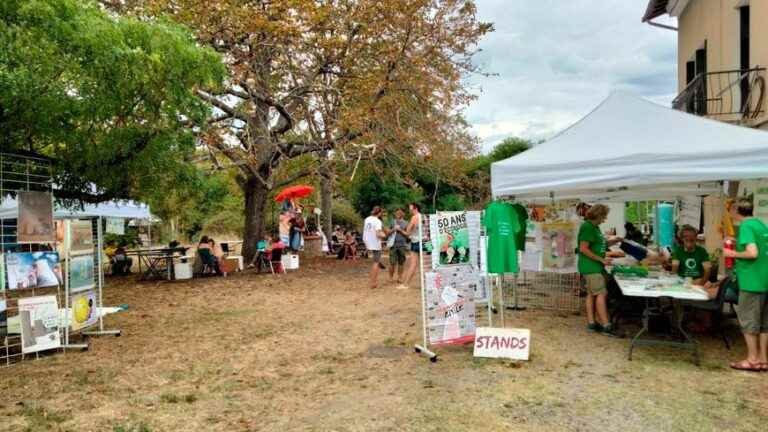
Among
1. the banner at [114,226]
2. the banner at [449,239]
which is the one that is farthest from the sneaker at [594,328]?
the banner at [114,226]

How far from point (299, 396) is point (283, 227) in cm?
1227

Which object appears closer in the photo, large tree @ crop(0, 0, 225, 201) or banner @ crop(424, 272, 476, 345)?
large tree @ crop(0, 0, 225, 201)

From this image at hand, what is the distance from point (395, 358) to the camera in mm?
6031

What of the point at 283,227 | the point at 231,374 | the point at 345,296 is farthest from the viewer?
the point at 283,227

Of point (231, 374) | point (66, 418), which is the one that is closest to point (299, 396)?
point (231, 374)

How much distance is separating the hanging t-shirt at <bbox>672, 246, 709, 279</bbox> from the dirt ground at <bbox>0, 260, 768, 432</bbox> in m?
0.84

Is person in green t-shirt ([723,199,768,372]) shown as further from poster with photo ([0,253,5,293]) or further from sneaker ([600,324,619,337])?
poster with photo ([0,253,5,293])

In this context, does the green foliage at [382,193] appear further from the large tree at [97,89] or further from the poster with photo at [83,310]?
the poster with photo at [83,310]

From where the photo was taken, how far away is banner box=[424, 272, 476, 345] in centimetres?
596

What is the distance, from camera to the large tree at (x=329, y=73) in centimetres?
1225

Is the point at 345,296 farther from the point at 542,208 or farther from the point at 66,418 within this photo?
the point at 66,418

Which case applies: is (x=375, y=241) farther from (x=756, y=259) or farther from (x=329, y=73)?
(x=756, y=259)

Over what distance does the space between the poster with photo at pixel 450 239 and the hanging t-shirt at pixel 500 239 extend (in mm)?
250

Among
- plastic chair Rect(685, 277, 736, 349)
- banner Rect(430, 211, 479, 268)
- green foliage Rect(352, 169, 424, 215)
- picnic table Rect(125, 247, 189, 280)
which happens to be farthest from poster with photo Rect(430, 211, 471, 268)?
green foliage Rect(352, 169, 424, 215)
